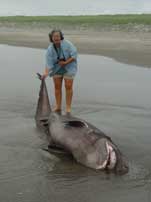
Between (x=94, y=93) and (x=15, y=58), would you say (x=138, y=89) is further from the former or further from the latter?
(x=15, y=58)

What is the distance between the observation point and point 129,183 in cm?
723

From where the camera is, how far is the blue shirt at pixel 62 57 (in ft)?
35.3

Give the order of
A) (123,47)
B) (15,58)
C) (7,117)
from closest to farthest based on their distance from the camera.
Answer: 1. (7,117)
2. (15,58)
3. (123,47)

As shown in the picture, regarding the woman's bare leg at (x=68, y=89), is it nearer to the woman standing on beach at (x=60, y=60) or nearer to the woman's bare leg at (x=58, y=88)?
the woman standing on beach at (x=60, y=60)

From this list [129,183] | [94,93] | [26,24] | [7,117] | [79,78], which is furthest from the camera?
[26,24]

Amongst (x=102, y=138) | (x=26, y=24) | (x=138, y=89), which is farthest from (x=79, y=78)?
(x=26, y=24)

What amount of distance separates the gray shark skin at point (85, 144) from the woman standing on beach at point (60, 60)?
170cm

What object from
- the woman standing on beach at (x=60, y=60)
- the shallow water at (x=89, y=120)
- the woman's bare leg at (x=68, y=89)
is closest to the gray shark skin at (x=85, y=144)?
the shallow water at (x=89, y=120)

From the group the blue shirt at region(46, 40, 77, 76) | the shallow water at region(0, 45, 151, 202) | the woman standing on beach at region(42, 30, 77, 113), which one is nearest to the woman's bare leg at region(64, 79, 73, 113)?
the woman standing on beach at region(42, 30, 77, 113)

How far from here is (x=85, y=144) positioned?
26.3 feet

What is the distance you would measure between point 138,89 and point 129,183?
745 cm

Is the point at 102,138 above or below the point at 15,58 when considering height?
above

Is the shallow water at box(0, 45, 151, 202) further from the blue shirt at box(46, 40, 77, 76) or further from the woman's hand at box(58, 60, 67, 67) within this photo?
the woman's hand at box(58, 60, 67, 67)

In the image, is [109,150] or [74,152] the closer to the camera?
[109,150]
